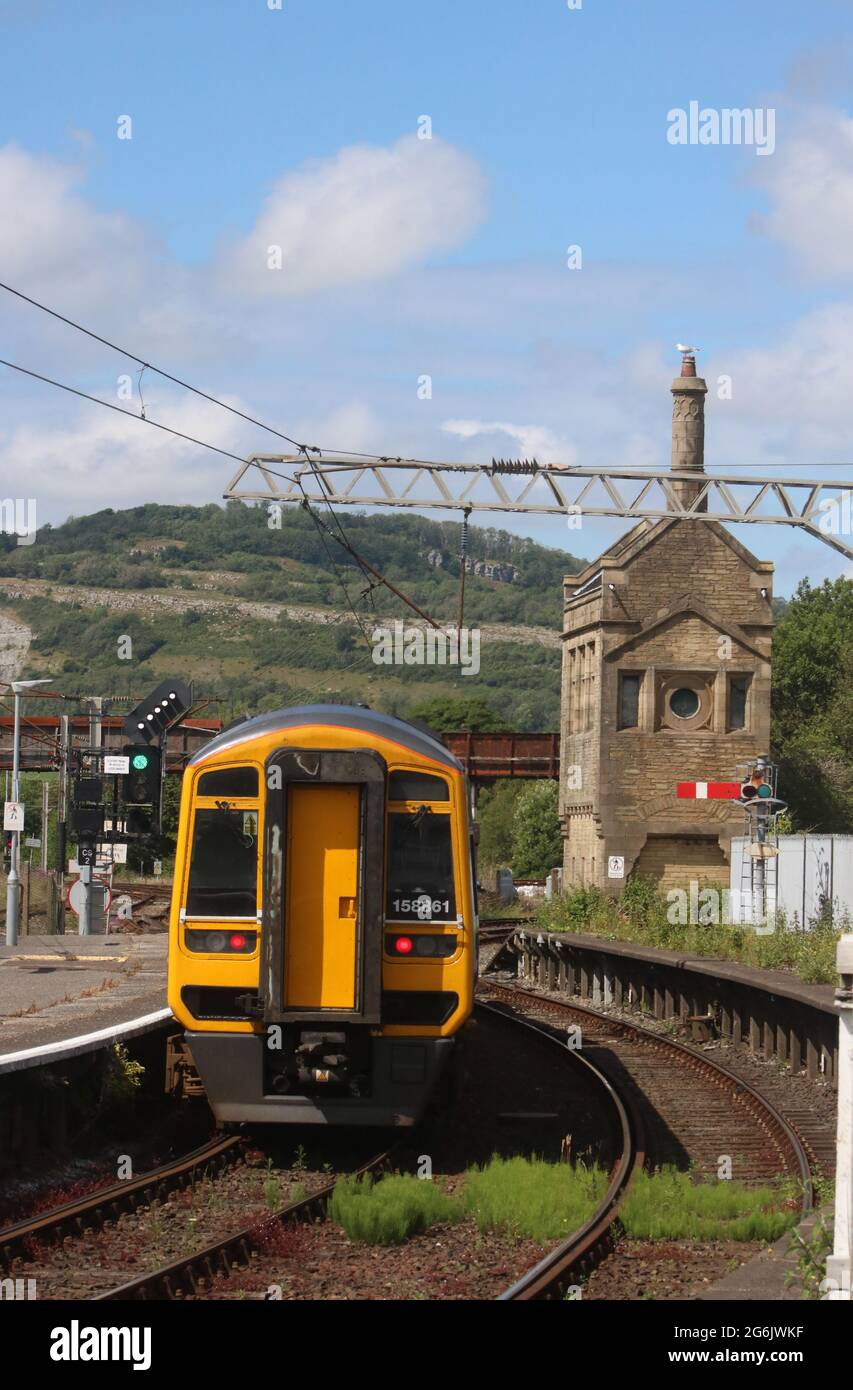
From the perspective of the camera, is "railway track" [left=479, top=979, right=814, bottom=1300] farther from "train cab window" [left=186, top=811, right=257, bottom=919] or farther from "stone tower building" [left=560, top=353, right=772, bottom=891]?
"stone tower building" [left=560, top=353, right=772, bottom=891]

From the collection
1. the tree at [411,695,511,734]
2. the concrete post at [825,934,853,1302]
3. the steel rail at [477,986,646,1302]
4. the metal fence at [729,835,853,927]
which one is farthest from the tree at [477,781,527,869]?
the concrete post at [825,934,853,1302]

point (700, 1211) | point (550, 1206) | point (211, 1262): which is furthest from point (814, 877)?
point (211, 1262)

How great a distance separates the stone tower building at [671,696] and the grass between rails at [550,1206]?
28286 millimetres

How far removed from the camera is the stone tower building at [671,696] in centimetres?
4034

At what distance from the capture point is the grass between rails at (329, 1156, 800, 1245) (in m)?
10.5

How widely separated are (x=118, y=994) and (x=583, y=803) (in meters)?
24.2

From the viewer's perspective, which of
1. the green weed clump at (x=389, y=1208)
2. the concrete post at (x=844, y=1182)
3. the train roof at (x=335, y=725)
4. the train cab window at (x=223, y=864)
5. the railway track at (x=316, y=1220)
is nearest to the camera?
the concrete post at (x=844, y=1182)

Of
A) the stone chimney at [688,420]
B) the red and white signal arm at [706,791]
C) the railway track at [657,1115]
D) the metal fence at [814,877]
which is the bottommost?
the railway track at [657,1115]

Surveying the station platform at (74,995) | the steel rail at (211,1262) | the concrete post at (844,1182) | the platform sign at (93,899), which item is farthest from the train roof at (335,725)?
the platform sign at (93,899)

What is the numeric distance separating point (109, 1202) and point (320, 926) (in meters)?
2.53

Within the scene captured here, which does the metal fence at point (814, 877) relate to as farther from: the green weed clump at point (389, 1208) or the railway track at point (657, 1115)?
the green weed clump at point (389, 1208)
